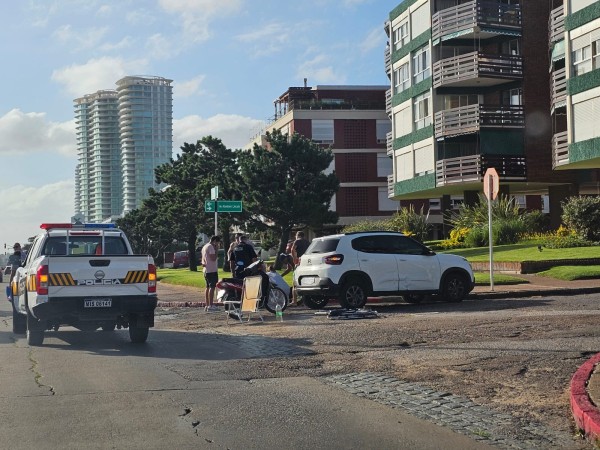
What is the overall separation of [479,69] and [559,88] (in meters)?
5.16

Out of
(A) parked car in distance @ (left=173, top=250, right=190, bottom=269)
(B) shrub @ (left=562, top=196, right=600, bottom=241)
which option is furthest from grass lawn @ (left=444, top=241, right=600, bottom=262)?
(A) parked car in distance @ (left=173, top=250, right=190, bottom=269)

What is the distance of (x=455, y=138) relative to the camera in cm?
4731

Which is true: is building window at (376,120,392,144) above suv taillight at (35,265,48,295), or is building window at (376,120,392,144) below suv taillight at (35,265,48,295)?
above

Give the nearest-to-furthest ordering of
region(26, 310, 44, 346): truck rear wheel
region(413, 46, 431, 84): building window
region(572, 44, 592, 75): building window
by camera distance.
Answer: region(26, 310, 44, 346): truck rear wheel < region(572, 44, 592, 75): building window < region(413, 46, 431, 84): building window

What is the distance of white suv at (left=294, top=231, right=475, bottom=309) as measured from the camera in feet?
62.5

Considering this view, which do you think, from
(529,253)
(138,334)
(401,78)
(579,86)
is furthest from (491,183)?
(401,78)

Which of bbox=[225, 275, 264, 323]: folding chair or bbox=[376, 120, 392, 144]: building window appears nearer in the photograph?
bbox=[225, 275, 264, 323]: folding chair

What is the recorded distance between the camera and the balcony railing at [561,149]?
1529 inches

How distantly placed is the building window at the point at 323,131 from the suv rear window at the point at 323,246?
5027 cm

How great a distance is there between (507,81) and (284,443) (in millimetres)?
42104

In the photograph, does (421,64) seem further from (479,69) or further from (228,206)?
(228,206)

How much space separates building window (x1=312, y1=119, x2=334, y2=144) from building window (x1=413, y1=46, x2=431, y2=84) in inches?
796

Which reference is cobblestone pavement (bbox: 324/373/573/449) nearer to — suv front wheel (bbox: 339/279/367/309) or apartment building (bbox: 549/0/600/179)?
suv front wheel (bbox: 339/279/367/309)

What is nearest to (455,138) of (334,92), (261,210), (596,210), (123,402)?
(261,210)
